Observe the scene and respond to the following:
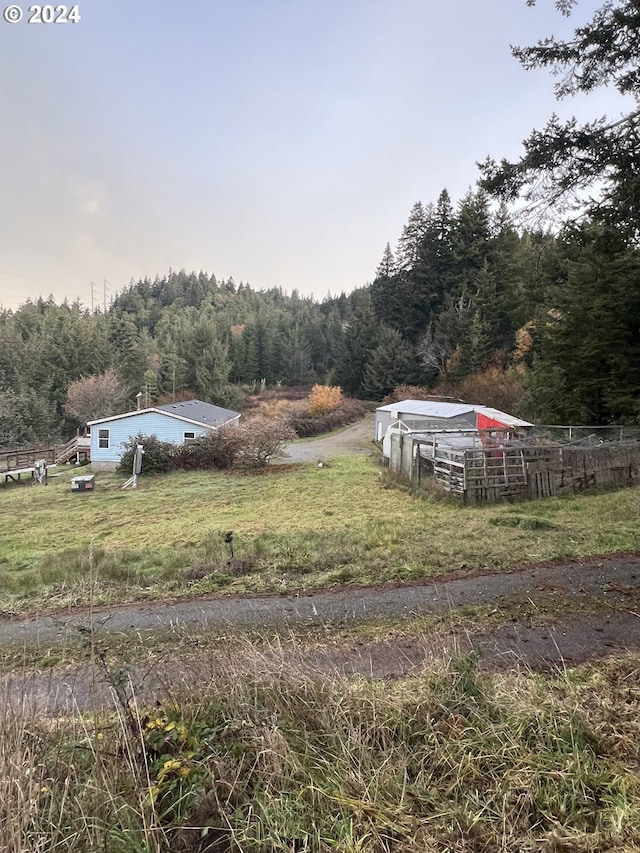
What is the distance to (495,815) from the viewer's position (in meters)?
1.82

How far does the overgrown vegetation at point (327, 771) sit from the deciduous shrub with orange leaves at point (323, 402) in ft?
123

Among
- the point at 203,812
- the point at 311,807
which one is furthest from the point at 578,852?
the point at 203,812

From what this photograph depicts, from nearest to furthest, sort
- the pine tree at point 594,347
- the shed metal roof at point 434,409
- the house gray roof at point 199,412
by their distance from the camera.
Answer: the pine tree at point 594,347
the shed metal roof at point 434,409
the house gray roof at point 199,412

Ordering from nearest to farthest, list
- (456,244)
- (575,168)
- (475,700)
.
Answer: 1. (475,700)
2. (575,168)
3. (456,244)

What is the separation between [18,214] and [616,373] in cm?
2737

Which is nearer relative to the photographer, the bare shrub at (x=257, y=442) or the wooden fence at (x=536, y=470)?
the wooden fence at (x=536, y=470)

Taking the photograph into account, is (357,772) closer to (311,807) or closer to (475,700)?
(311,807)

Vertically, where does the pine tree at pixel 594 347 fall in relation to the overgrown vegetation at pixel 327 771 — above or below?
above

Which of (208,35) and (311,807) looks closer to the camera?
(311,807)

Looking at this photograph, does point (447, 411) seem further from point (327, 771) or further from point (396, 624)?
point (327, 771)

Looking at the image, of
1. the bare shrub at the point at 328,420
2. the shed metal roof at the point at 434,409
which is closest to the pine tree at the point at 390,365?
the bare shrub at the point at 328,420

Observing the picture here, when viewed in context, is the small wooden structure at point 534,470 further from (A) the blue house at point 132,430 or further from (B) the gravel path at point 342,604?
(A) the blue house at point 132,430

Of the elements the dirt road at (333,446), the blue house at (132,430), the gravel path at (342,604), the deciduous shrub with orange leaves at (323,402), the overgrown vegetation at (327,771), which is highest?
the deciduous shrub with orange leaves at (323,402)

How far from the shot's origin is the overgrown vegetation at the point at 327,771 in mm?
1701
